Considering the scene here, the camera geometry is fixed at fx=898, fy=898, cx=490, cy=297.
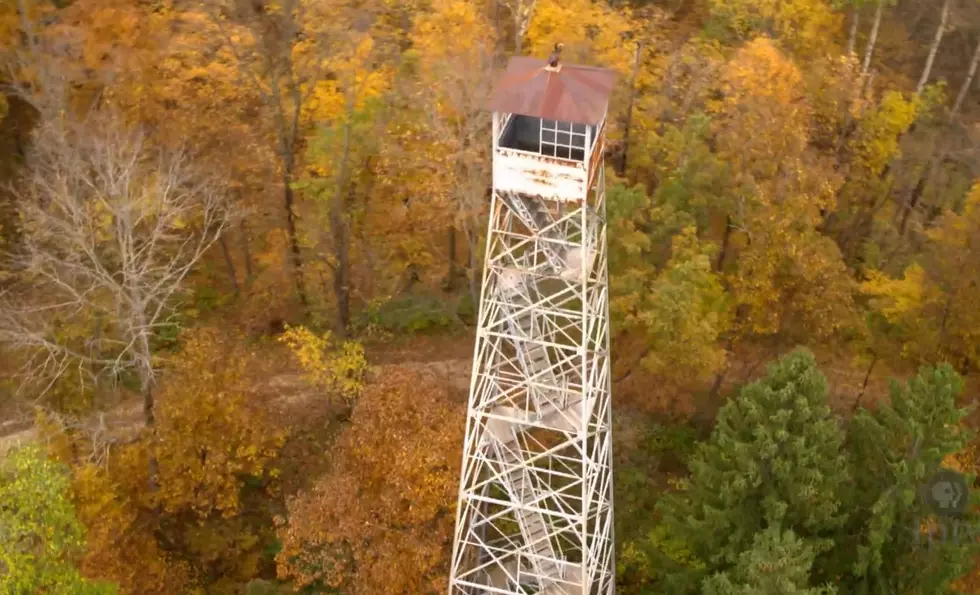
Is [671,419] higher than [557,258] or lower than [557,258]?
lower

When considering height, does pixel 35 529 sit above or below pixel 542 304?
below

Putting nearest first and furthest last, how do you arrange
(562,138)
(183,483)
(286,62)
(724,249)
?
(562,138) < (183,483) < (286,62) < (724,249)

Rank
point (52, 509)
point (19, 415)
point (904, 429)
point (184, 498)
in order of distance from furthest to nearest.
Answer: point (19, 415) → point (184, 498) → point (904, 429) → point (52, 509)

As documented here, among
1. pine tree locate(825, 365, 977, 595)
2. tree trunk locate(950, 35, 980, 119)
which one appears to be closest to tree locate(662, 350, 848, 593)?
pine tree locate(825, 365, 977, 595)

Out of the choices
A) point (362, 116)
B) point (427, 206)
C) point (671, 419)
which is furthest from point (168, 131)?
point (671, 419)

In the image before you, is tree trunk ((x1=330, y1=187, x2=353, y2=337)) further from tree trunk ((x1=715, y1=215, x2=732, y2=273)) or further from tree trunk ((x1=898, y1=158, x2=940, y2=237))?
tree trunk ((x1=898, y1=158, x2=940, y2=237))

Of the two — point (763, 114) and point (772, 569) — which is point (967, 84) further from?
point (772, 569)

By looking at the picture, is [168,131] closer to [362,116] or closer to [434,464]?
[362,116]

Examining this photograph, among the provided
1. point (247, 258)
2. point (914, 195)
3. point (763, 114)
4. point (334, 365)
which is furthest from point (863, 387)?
point (247, 258)
